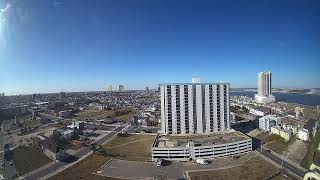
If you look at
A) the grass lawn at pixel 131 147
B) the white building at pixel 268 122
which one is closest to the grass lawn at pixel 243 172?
the grass lawn at pixel 131 147

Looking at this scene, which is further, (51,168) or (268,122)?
(268,122)

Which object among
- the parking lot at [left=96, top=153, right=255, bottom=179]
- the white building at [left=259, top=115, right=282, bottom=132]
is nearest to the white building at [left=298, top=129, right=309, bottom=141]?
the white building at [left=259, top=115, right=282, bottom=132]

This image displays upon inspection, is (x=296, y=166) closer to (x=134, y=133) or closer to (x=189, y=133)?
(x=189, y=133)

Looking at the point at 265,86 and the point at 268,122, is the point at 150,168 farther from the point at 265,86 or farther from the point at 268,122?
the point at 265,86

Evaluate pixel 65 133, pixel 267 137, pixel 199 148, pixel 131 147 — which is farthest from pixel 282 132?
pixel 65 133

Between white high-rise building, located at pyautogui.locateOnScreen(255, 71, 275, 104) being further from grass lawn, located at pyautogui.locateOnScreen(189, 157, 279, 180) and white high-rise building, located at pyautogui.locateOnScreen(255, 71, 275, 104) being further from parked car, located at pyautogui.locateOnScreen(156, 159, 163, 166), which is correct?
parked car, located at pyautogui.locateOnScreen(156, 159, 163, 166)

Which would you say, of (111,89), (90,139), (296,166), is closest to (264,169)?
(296,166)
